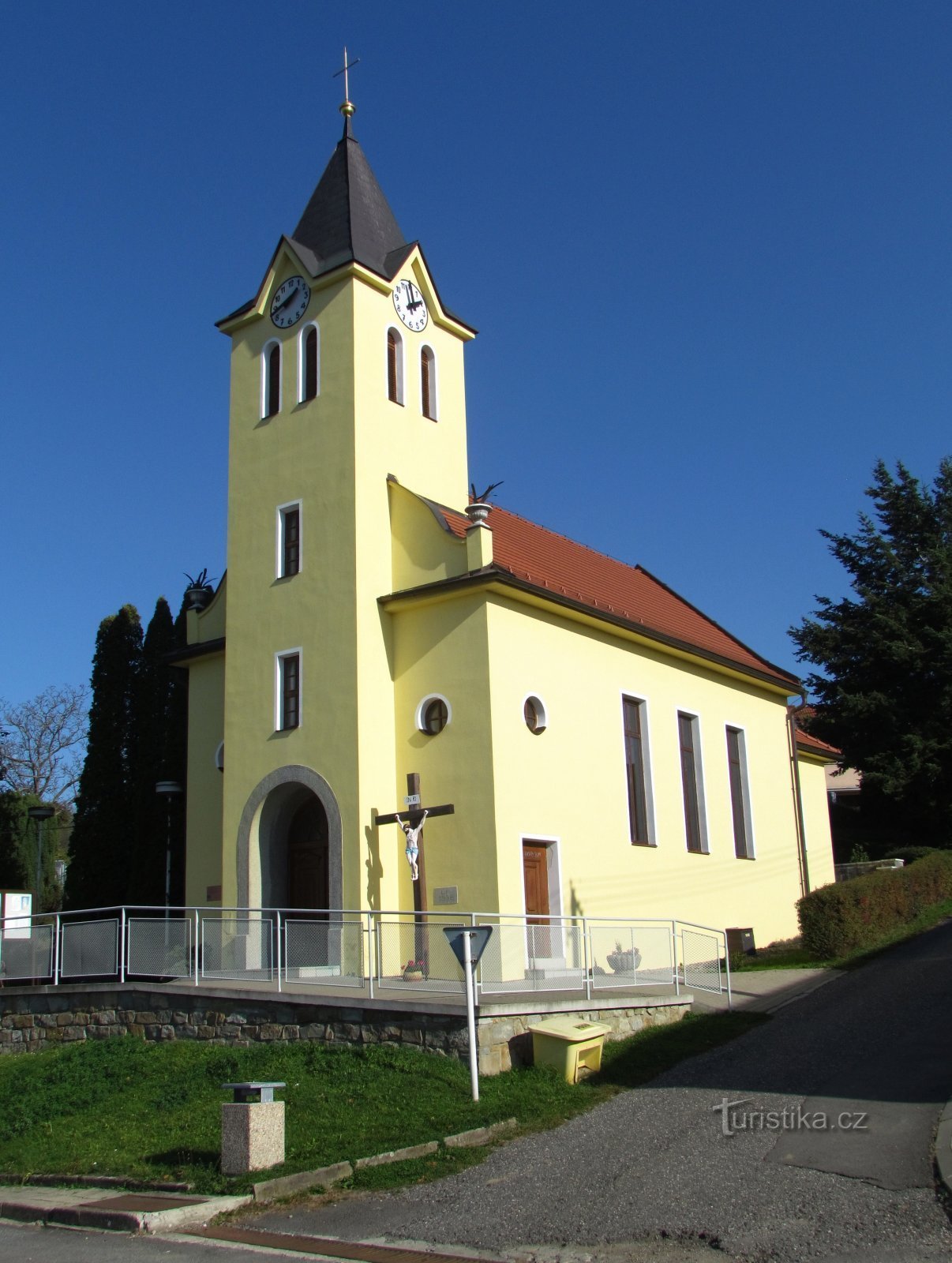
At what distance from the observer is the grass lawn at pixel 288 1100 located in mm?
10852

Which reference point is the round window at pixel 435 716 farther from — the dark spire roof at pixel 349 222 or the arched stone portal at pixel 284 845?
the dark spire roof at pixel 349 222

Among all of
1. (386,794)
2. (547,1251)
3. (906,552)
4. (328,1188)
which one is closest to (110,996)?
(386,794)

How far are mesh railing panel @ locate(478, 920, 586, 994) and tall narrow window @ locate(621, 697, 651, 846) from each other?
7165 millimetres

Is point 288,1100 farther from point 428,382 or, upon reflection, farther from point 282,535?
point 428,382

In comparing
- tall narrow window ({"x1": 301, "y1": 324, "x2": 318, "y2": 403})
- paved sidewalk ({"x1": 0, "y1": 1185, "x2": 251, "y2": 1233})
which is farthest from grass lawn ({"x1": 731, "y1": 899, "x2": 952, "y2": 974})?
paved sidewalk ({"x1": 0, "y1": 1185, "x2": 251, "y2": 1233})

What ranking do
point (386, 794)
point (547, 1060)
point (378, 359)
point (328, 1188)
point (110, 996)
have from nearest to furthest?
1. point (328, 1188)
2. point (547, 1060)
3. point (110, 996)
4. point (386, 794)
5. point (378, 359)

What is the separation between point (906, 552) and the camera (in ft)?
141

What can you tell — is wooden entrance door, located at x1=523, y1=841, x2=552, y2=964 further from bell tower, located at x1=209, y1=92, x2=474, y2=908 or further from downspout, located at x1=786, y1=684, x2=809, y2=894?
downspout, located at x1=786, y1=684, x2=809, y2=894

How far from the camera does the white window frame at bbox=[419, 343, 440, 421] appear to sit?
23312 millimetres

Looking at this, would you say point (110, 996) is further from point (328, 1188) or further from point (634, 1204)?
point (634, 1204)

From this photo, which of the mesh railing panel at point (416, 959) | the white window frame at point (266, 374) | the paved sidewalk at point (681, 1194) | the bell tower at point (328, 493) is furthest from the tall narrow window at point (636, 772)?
the paved sidewalk at point (681, 1194)

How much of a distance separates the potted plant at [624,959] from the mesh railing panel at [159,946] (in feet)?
19.6

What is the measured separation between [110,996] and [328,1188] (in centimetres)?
792

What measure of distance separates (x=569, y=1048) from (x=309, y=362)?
47.0ft
